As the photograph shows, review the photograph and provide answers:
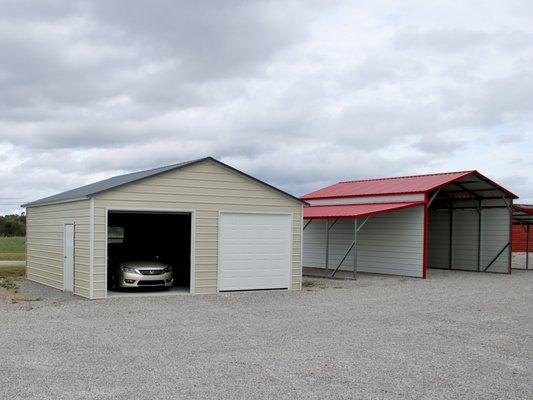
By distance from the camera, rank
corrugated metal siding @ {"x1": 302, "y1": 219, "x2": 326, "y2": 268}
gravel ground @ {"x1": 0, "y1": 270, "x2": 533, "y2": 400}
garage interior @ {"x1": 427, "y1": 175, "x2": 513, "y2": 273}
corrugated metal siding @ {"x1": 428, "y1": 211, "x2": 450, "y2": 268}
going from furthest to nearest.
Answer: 1. corrugated metal siding @ {"x1": 428, "y1": 211, "x2": 450, "y2": 268}
2. corrugated metal siding @ {"x1": 302, "y1": 219, "x2": 326, "y2": 268}
3. garage interior @ {"x1": 427, "y1": 175, "x2": 513, "y2": 273}
4. gravel ground @ {"x1": 0, "y1": 270, "x2": 533, "y2": 400}

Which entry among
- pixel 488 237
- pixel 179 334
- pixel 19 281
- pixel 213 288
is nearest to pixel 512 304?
pixel 213 288

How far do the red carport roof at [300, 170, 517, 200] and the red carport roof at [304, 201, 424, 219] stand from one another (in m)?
0.58

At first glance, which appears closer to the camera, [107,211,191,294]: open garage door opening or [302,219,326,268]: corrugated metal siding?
[107,211,191,294]: open garage door opening

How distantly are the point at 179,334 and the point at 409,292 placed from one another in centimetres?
866

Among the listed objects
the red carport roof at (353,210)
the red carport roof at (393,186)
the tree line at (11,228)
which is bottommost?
the tree line at (11,228)

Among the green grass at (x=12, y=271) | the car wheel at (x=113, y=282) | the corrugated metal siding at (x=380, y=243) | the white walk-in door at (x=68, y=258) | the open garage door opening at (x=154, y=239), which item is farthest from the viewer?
the green grass at (x=12, y=271)

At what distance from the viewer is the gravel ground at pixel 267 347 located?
703 cm

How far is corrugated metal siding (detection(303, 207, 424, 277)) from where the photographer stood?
2220 cm

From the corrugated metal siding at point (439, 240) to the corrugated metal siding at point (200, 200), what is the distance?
441 inches

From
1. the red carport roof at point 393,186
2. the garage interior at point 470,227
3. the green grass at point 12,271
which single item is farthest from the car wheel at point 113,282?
the garage interior at point 470,227

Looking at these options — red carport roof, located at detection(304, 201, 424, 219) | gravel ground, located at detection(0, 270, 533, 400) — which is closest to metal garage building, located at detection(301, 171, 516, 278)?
red carport roof, located at detection(304, 201, 424, 219)

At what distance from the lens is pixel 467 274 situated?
23750 millimetres

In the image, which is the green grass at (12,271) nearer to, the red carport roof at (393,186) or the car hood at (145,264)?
the car hood at (145,264)

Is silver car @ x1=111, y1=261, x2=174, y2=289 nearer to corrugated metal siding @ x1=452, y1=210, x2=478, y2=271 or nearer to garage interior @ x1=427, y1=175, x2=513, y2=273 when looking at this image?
→ garage interior @ x1=427, y1=175, x2=513, y2=273
